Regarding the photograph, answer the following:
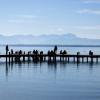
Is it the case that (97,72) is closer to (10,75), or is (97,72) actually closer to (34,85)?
(10,75)

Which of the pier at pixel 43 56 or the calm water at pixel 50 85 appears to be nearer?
the calm water at pixel 50 85

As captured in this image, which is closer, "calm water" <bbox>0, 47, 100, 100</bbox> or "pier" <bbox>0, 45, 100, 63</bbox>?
"calm water" <bbox>0, 47, 100, 100</bbox>

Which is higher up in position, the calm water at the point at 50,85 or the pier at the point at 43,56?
the pier at the point at 43,56

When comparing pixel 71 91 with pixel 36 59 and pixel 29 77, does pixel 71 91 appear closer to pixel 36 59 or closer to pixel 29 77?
pixel 29 77

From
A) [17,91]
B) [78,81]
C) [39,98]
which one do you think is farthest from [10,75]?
[39,98]

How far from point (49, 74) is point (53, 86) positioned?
39.0 feet

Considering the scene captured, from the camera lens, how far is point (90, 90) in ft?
128

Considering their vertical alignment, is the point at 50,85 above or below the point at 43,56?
below

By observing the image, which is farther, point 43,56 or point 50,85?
point 43,56

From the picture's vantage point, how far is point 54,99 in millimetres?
34000

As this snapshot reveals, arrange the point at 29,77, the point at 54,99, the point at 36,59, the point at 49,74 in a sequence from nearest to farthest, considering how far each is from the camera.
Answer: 1. the point at 54,99
2. the point at 29,77
3. the point at 49,74
4. the point at 36,59

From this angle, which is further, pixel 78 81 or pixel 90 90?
pixel 78 81

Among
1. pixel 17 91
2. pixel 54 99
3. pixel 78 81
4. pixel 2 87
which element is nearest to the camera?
pixel 54 99

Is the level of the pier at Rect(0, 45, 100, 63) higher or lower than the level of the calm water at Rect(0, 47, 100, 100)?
higher
